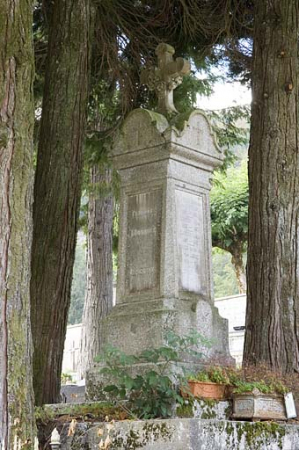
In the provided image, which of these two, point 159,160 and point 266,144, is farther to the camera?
point 266,144

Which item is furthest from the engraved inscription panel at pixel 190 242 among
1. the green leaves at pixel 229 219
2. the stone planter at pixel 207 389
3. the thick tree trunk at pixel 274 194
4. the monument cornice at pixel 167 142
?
the green leaves at pixel 229 219

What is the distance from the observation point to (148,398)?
5.89 metres

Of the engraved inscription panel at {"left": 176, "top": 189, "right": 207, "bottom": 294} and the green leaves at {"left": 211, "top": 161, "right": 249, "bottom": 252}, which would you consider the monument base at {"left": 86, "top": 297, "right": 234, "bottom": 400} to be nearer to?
the engraved inscription panel at {"left": 176, "top": 189, "right": 207, "bottom": 294}

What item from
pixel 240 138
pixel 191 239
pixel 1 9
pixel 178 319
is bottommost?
pixel 178 319

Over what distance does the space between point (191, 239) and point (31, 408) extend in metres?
2.49

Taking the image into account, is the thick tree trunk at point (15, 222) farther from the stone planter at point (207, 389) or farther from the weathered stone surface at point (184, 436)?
the stone planter at point (207, 389)

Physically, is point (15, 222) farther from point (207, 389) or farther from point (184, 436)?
point (207, 389)

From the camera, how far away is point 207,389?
6.30 metres

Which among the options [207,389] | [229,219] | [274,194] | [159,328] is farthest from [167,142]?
[229,219]

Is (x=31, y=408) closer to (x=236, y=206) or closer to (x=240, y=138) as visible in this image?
(x=240, y=138)

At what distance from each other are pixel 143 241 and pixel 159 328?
86 centimetres

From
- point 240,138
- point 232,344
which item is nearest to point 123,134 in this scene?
point 240,138

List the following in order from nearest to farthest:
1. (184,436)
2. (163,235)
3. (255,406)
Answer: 1. (184,436)
2. (255,406)
3. (163,235)

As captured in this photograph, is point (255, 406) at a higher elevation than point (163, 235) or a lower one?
lower
